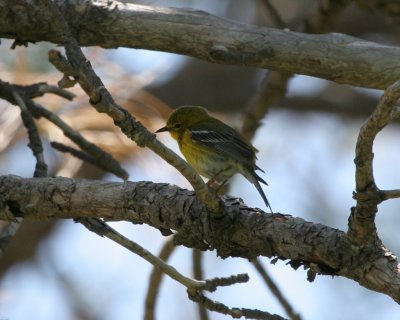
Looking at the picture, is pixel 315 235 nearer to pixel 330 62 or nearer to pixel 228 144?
pixel 330 62

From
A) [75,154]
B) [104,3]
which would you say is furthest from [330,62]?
[75,154]

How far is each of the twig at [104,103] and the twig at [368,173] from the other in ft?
1.72

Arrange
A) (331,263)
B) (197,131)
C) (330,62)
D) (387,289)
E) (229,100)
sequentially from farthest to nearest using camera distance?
1. (229,100)
2. (197,131)
3. (330,62)
4. (331,263)
5. (387,289)

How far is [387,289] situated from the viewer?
2.42 m

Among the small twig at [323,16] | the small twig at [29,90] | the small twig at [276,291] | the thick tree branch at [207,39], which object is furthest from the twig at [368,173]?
Answer: the small twig at [323,16]

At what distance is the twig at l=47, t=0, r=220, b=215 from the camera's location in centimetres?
234

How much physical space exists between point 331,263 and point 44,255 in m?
4.92

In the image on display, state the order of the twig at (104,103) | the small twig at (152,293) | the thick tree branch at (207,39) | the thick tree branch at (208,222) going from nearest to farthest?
the twig at (104,103), the thick tree branch at (208,222), the thick tree branch at (207,39), the small twig at (152,293)

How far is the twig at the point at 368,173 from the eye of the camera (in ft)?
7.18

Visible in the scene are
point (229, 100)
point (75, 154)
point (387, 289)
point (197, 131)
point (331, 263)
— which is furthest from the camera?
point (229, 100)

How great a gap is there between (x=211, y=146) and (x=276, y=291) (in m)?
1.22

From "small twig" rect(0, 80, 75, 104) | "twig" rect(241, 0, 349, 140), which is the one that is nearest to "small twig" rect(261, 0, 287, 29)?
"twig" rect(241, 0, 349, 140)

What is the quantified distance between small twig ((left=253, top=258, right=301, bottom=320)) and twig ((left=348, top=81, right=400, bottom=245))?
5.01 feet

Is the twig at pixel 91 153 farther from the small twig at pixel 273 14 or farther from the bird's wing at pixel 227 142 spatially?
the small twig at pixel 273 14
